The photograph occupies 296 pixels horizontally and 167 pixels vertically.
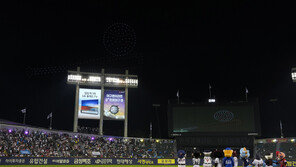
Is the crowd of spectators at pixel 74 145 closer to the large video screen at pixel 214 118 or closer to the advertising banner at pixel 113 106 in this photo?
the advertising banner at pixel 113 106

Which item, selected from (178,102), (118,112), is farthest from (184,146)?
(118,112)

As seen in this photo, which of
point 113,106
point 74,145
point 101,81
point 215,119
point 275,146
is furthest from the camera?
point 275,146

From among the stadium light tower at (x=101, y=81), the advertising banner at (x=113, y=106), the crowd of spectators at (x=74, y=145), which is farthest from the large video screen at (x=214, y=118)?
the advertising banner at (x=113, y=106)

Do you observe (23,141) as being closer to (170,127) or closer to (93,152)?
(93,152)

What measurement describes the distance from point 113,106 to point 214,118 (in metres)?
21.0

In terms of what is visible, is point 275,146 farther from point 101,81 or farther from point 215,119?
point 101,81

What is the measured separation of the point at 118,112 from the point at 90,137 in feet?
24.8

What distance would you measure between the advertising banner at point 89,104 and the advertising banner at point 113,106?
1699mm

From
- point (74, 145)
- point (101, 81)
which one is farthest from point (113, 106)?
point (74, 145)

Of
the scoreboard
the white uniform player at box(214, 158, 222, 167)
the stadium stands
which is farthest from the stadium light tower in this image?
the white uniform player at box(214, 158, 222, 167)

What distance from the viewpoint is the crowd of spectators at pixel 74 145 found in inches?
1793

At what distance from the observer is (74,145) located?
180ft

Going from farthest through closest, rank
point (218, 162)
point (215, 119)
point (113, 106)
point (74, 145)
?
point (113, 106) < point (215, 119) < point (74, 145) < point (218, 162)

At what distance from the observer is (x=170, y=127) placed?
63.0 meters
